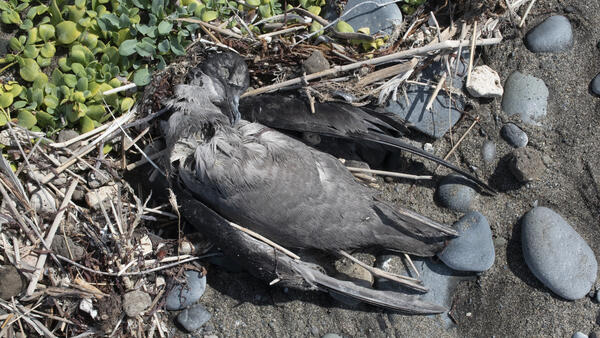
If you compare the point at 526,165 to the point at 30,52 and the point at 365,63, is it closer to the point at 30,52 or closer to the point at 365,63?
the point at 365,63

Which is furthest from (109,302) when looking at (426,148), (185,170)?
(426,148)

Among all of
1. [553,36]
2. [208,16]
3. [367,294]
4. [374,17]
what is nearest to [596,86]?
[553,36]

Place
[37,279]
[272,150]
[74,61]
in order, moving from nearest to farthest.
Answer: [272,150] < [37,279] < [74,61]

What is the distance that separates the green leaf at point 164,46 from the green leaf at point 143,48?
0.12 ft

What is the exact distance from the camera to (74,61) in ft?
9.50

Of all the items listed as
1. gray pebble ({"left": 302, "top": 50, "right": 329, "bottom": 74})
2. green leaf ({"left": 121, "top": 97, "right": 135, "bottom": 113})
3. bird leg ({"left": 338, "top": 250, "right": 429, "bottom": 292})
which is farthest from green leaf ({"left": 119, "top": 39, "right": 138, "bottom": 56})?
bird leg ({"left": 338, "top": 250, "right": 429, "bottom": 292})

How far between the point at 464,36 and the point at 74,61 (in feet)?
6.70

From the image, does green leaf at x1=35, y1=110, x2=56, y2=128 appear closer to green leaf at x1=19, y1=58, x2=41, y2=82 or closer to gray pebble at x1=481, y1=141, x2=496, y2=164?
green leaf at x1=19, y1=58, x2=41, y2=82

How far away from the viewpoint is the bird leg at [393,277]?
8.71 feet

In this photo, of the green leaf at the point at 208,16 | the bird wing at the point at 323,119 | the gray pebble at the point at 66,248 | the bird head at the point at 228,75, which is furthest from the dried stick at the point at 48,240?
the green leaf at the point at 208,16

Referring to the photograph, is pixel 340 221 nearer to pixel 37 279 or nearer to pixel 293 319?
pixel 293 319

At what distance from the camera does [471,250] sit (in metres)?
2.78

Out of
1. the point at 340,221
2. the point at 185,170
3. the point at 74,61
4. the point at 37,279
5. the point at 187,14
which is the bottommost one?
the point at 37,279

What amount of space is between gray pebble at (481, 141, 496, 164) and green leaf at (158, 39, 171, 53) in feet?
5.67
